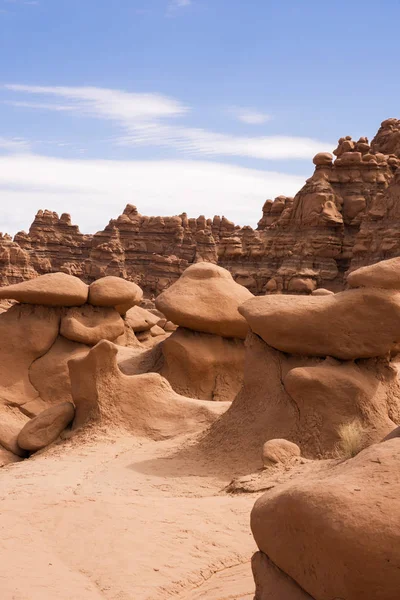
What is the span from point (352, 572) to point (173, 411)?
599 centimetres

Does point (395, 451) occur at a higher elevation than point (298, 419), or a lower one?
higher

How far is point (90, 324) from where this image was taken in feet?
39.3

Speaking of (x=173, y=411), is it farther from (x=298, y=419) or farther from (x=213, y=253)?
(x=213, y=253)

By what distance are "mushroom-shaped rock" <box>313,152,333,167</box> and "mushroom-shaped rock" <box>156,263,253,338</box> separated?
2288cm

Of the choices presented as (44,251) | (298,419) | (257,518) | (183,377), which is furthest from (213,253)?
(257,518)

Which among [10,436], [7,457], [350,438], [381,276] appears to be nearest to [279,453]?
[350,438]

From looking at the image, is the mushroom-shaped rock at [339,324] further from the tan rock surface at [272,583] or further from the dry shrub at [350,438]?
the tan rock surface at [272,583]

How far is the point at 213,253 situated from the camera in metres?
46.8

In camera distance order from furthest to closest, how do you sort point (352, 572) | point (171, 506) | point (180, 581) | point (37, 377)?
point (37, 377) < point (171, 506) < point (180, 581) < point (352, 572)

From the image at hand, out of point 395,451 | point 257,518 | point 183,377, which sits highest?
point 395,451

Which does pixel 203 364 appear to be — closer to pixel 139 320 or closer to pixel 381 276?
pixel 139 320

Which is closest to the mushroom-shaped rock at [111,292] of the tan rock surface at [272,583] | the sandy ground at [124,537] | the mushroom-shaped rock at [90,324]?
the mushroom-shaped rock at [90,324]

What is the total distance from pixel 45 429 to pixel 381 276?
413 centimetres

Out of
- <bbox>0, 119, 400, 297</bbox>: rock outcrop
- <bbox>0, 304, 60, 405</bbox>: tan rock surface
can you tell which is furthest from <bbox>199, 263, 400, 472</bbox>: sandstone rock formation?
<bbox>0, 119, 400, 297</bbox>: rock outcrop
